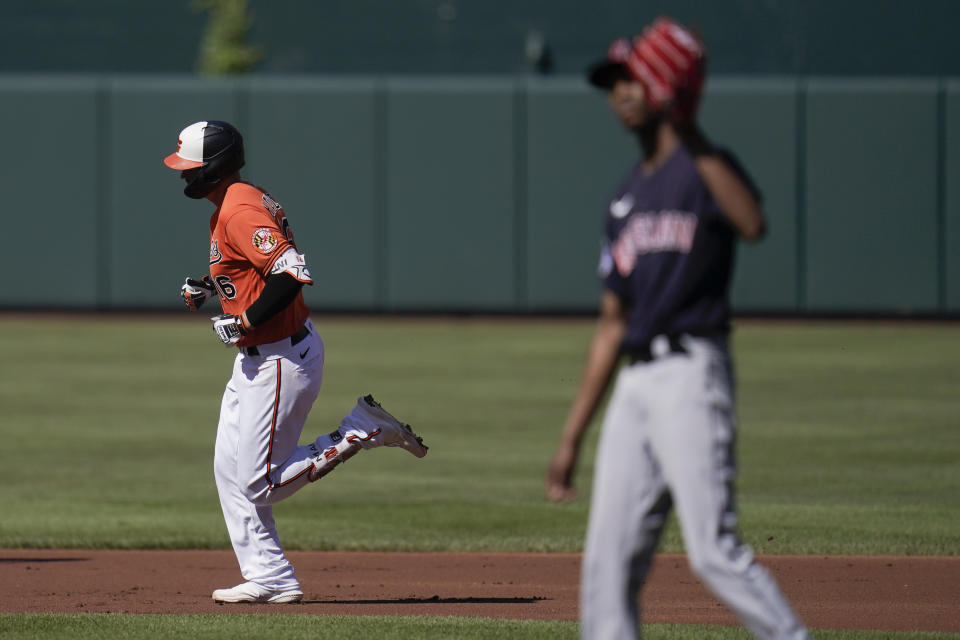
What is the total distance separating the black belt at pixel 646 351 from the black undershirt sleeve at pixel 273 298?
240 cm

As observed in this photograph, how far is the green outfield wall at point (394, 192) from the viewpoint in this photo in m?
23.1

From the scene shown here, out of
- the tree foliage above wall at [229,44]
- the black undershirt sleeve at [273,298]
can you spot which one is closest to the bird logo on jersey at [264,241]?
the black undershirt sleeve at [273,298]

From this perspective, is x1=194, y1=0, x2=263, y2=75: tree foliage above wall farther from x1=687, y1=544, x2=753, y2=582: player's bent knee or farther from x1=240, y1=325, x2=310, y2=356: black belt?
x1=687, y1=544, x2=753, y2=582: player's bent knee

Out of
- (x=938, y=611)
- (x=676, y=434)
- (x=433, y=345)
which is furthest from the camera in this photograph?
(x=433, y=345)

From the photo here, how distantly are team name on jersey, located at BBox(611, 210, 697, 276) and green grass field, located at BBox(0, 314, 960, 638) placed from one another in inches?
85.9

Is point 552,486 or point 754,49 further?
point 754,49

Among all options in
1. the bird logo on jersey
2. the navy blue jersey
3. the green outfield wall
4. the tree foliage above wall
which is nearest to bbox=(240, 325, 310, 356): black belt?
the bird logo on jersey

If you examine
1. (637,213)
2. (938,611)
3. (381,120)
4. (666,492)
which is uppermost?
(381,120)

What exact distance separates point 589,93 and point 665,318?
1936 cm

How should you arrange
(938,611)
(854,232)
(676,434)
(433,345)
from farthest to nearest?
(854,232) < (433,345) < (938,611) < (676,434)

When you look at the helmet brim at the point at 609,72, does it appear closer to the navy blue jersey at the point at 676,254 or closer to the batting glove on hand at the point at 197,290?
the navy blue jersey at the point at 676,254

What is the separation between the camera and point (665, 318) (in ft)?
13.6

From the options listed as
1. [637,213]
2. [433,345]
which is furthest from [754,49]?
[637,213]

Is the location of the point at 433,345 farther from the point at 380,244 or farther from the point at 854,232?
the point at 854,232
